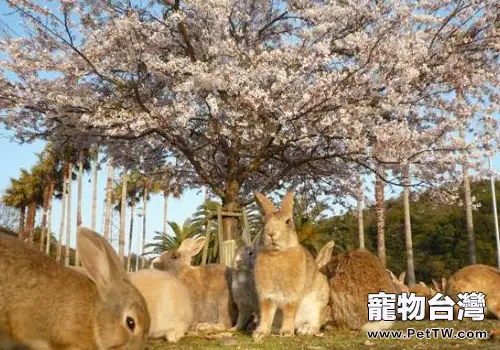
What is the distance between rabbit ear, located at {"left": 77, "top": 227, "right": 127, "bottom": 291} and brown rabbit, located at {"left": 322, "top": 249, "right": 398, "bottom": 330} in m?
4.69

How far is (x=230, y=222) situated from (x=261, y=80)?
11.7ft

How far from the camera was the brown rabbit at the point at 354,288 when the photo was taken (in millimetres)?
8047

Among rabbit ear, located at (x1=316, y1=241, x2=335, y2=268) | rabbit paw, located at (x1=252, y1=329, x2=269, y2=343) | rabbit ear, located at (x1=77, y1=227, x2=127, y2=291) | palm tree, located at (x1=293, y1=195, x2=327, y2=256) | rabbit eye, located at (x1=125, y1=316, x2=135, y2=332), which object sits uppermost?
palm tree, located at (x1=293, y1=195, x2=327, y2=256)

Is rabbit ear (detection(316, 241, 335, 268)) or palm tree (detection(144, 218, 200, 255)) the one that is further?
palm tree (detection(144, 218, 200, 255))

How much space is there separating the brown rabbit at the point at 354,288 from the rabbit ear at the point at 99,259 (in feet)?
Answer: 15.4

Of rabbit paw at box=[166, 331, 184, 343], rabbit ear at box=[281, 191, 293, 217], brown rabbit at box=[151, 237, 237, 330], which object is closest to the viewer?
rabbit paw at box=[166, 331, 184, 343]

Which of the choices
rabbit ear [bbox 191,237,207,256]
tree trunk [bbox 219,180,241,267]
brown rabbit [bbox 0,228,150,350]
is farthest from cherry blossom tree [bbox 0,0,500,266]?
brown rabbit [bbox 0,228,150,350]

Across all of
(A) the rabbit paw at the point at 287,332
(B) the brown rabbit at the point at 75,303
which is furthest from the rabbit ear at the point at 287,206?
(B) the brown rabbit at the point at 75,303

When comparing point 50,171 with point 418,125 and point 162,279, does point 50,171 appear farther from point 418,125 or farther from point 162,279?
point 162,279

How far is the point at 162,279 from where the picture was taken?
260 inches

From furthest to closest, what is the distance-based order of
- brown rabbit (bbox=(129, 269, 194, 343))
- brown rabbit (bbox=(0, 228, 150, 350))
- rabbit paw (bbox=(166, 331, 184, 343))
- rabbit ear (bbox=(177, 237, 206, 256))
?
rabbit ear (bbox=(177, 237, 206, 256)) → rabbit paw (bbox=(166, 331, 184, 343)) → brown rabbit (bbox=(129, 269, 194, 343)) → brown rabbit (bbox=(0, 228, 150, 350))

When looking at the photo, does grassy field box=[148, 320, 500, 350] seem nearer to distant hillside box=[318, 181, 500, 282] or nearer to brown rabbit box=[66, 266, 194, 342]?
brown rabbit box=[66, 266, 194, 342]

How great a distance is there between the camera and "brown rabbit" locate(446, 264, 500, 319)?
8.80 meters

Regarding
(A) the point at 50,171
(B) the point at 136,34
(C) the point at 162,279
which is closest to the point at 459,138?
(B) the point at 136,34
